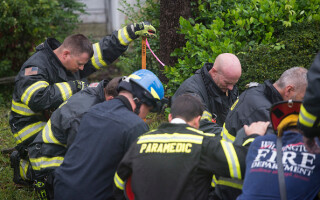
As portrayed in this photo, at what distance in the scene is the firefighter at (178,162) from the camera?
2.59 m

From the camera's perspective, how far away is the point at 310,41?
4992 millimetres

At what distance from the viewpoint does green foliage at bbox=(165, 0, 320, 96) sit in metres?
5.16

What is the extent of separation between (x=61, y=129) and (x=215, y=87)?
67.8 inches

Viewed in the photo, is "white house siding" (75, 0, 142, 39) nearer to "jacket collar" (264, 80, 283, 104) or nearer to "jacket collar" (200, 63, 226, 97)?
"jacket collar" (200, 63, 226, 97)

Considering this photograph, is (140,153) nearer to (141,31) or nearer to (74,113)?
(74,113)

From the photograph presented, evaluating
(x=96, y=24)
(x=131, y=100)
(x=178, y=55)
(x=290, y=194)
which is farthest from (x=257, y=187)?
(x=96, y=24)

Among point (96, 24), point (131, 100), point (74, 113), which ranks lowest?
point (96, 24)

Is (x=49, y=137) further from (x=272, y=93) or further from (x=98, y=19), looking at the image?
(x=98, y=19)

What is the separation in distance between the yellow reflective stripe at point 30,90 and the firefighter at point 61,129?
20.4 inches

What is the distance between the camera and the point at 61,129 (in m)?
3.68

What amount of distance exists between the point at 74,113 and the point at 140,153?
1137mm

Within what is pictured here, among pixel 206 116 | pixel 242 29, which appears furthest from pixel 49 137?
pixel 242 29

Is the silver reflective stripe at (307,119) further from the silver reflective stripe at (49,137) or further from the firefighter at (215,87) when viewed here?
the silver reflective stripe at (49,137)

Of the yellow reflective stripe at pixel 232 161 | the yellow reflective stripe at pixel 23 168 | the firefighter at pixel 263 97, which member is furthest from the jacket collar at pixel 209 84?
the yellow reflective stripe at pixel 23 168
